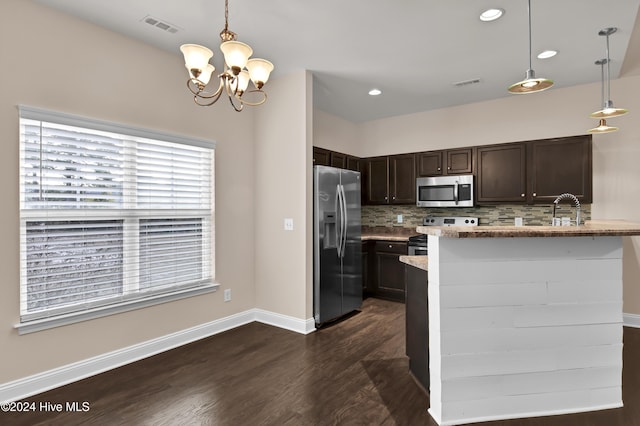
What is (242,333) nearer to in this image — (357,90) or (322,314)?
(322,314)

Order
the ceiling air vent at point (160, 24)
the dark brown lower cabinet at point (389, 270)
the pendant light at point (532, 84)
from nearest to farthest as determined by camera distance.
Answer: the pendant light at point (532, 84) → the ceiling air vent at point (160, 24) → the dark brown lower cabinet at point (389, 270)

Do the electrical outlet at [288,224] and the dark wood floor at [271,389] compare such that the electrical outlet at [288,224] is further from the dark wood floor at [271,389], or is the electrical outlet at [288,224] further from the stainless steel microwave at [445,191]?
the stainless steel microwave at [445,191]

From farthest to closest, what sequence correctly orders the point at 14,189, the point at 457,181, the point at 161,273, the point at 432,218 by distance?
the point at 432,218 → the point at 457,181 → the point at 161,273 → the point at 14,189

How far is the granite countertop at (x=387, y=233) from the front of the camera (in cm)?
511

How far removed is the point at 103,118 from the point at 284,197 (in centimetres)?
183

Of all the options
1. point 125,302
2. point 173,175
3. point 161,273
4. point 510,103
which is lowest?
point 125,302

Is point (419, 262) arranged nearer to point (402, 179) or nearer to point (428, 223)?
point (428, 223)

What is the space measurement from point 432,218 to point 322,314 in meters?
2.44

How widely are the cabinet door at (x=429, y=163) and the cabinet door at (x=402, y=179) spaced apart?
10cm

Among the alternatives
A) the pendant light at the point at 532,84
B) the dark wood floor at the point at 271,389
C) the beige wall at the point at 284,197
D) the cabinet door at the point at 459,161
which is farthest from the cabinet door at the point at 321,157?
the pendant light at the point at 532,84

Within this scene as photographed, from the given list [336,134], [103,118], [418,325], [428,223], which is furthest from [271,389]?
[336,134]

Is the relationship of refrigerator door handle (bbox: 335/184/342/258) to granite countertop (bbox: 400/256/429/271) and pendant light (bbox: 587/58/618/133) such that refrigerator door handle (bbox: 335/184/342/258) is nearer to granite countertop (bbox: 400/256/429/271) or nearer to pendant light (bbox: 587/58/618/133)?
granite countertop (bbox: 400/256/429/271)

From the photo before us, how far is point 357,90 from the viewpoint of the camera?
4.37 m


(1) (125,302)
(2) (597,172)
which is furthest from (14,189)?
(2) (597,172)
